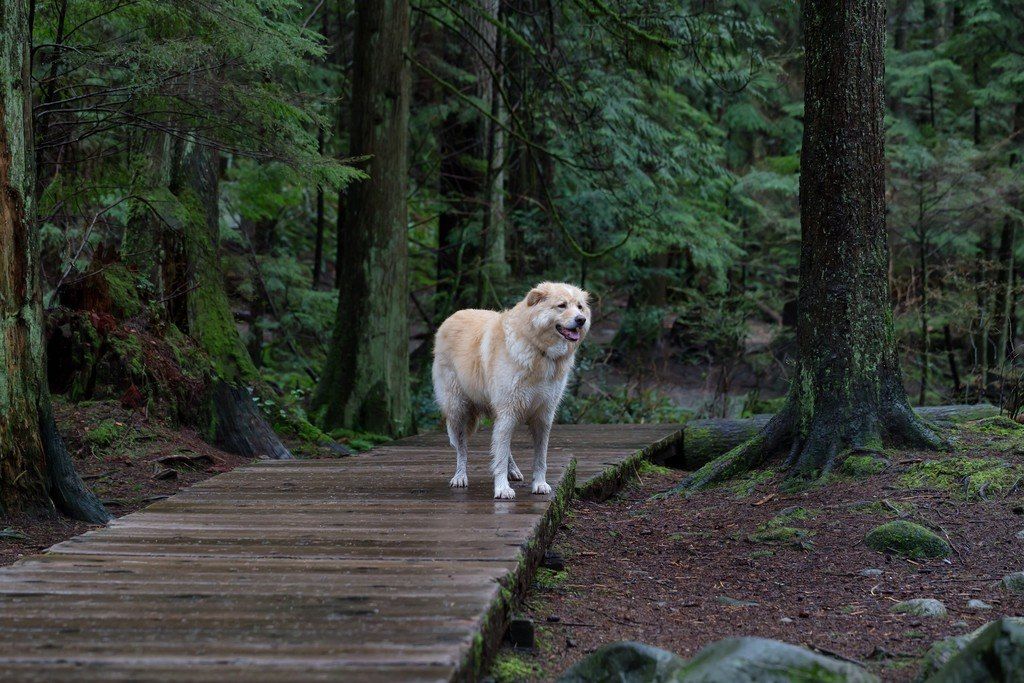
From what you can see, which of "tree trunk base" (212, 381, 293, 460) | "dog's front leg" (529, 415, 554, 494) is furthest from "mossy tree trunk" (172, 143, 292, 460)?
"dog's front leg" (529, 415, 554, 494)

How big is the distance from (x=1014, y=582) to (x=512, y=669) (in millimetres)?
3135

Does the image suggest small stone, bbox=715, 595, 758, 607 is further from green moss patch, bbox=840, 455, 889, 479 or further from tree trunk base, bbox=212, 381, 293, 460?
tree trunk base, bbox=212, 381, 293, 460

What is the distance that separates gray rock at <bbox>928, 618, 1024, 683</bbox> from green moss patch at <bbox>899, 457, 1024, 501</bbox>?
3.26m

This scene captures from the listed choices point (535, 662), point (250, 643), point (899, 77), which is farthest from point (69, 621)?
point (899, 77)

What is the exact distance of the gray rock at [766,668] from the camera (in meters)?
3.47

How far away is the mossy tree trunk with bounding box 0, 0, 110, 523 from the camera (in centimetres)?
586

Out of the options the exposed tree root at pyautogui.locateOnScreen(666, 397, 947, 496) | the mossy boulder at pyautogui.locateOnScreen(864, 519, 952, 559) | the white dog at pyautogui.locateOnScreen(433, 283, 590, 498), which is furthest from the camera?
the exposed tree root at pyautogui.locateOnScreen(666, 397, 947, 496)

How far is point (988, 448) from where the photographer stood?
746 cm

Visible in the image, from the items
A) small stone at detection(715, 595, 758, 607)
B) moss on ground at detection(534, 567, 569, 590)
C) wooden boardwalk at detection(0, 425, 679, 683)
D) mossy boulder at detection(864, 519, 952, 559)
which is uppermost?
wooden boardwalk at detection(0, 425, 679, 683)

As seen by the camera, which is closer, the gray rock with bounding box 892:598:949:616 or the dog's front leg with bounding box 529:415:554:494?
the gray rock with bounding box 892:598:949:616

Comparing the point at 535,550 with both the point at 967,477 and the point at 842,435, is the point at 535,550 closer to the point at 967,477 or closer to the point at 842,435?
the point at 842,435

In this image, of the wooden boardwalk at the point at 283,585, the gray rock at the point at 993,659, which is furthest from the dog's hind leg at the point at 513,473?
the gray rock at the point at 993,659

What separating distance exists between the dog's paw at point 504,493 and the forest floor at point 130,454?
9.24 ft

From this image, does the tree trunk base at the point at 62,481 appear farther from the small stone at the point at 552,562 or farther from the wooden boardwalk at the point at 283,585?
the small stone at the point at 552,562
